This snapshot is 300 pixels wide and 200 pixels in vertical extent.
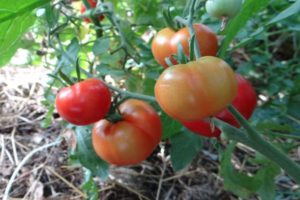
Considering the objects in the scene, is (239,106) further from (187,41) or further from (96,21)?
(96,21)

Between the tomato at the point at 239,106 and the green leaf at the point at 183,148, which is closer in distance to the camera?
the tomato at the point at 239,106

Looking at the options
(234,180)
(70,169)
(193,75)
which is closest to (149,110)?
(234,180)

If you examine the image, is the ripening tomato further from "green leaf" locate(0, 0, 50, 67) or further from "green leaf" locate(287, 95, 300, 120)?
"green leaf" locate(287, 95, 300, 120)

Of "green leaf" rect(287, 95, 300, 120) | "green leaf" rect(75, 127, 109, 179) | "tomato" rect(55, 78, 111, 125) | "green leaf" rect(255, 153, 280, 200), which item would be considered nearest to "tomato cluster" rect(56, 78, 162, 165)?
"tomato" rect(55, 78, 111, 125)

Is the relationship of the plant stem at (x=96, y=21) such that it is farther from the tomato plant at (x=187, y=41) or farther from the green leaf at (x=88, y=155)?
the tomato plant at (x=187, y=41)

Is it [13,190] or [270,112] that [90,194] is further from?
[270,112]

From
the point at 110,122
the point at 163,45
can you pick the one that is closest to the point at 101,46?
the point at 110,122

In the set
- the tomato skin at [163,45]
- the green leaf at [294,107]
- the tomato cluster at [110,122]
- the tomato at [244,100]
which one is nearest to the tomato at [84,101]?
the tomato cluster at [110,122]
